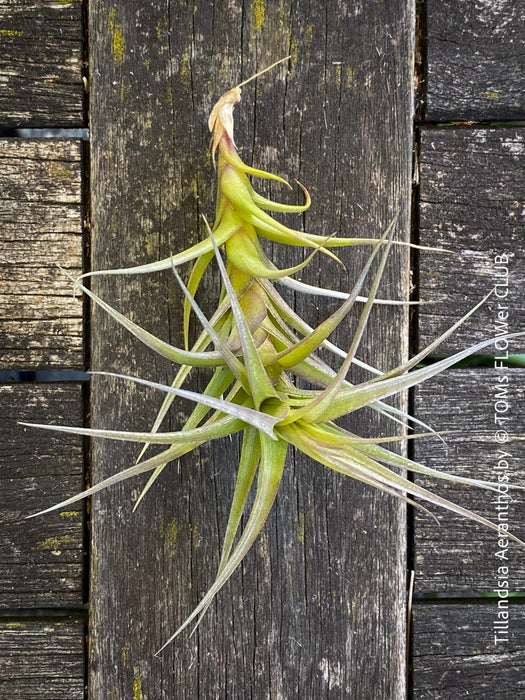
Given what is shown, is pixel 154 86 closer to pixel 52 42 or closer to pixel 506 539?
pixel 52 42

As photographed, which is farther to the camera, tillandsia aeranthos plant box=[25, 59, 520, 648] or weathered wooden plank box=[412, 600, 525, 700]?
weathered wooden plank box=[412, 600, 525, 700]

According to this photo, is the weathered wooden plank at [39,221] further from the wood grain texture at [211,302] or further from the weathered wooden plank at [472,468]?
the weathered wooden plank at [472,468]

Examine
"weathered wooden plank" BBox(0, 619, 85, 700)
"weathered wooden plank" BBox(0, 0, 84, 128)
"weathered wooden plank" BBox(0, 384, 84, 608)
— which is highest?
"weathered wooden plank" BBox(0, 0, 84, 128)

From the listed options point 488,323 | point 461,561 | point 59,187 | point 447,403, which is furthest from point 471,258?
point 59,187

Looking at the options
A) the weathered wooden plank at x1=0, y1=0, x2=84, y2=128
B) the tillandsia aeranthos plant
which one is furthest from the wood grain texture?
the tillandsia aeranthos plant

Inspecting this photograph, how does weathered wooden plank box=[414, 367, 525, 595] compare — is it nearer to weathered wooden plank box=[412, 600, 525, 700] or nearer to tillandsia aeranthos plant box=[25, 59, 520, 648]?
weathered wooden plank box=[412, 600, 525, 700]

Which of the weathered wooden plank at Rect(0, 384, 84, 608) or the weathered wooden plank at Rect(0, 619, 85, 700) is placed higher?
the weathered wooden plank at Rect(0, 384, 84, 608)
